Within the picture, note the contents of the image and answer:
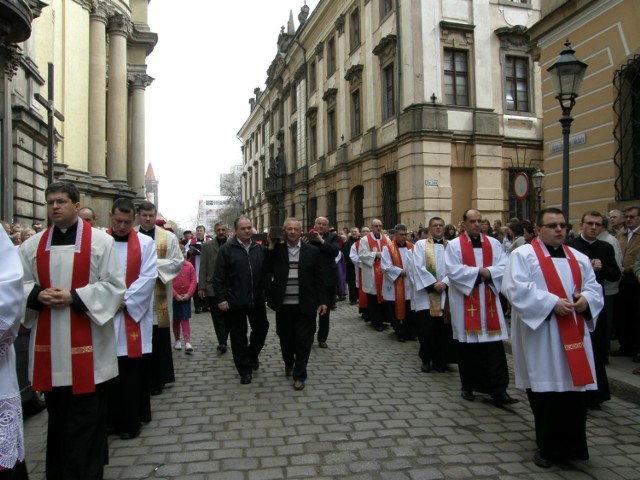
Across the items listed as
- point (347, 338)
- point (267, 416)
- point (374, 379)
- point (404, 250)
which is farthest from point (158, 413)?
point (404, 250)

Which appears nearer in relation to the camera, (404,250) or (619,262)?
(619,262)

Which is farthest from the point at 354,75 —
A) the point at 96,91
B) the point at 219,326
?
the point at 219,326

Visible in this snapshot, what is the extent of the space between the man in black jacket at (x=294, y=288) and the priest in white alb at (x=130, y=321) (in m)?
1.98

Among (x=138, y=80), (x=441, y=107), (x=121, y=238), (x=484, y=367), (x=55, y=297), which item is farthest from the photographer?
(x=138, y=80)

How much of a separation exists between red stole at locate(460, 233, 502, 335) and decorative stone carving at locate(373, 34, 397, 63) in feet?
55.3

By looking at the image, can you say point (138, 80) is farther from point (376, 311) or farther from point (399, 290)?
point (399, 290)

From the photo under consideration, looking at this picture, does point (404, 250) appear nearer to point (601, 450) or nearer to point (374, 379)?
point (374, 379)

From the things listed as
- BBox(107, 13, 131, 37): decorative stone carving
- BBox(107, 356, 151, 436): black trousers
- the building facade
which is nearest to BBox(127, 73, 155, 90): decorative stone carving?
BBox(107, 13, 131, 37): decorative stone carving

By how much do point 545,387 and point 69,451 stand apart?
3.38 m

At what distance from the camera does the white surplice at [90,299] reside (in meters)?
3.51

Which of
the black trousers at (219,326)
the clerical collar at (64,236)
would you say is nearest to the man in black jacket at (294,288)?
the black trousers at (219,326)

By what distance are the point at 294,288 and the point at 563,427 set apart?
338 cm

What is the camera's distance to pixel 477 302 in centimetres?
589

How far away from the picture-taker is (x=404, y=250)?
31.7ft
